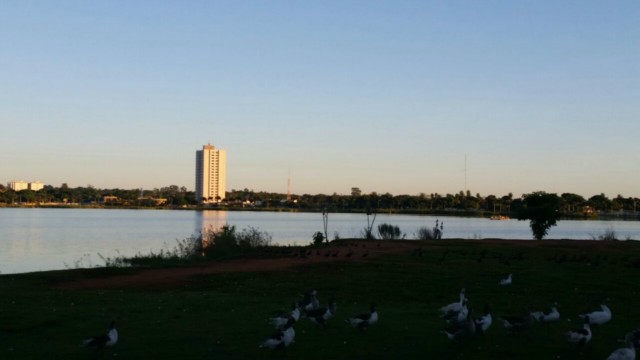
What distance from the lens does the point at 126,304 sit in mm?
20312

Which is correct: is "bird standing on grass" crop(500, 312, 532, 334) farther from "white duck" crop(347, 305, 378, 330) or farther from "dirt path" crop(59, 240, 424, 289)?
"dirt path" crop(59, 240, 424, 289)

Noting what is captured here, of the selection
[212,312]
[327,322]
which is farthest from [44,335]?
[327,322]

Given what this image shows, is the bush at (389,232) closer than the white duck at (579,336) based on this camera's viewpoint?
No

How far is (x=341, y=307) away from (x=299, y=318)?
10.3 ft

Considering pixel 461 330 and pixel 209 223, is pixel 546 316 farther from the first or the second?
pixel 209 223

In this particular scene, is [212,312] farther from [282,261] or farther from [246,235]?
[246,235]

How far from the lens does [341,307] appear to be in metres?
20.0

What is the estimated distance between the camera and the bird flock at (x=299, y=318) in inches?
527

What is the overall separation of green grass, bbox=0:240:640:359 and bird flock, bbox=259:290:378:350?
209 millimetres

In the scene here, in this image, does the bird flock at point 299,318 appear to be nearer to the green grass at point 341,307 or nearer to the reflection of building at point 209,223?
the green grass at point 341,307

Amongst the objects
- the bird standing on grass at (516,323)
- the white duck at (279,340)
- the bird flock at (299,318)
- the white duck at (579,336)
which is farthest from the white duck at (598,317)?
the white duck at (279,340)

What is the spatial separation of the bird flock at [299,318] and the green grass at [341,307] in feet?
0.69

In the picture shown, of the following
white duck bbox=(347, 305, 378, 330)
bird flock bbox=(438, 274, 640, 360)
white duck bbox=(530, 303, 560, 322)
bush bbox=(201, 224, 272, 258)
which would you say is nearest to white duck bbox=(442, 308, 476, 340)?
bird flock bbox=(438, 274, 640, 360)

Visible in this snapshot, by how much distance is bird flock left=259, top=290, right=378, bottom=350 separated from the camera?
13.4m
